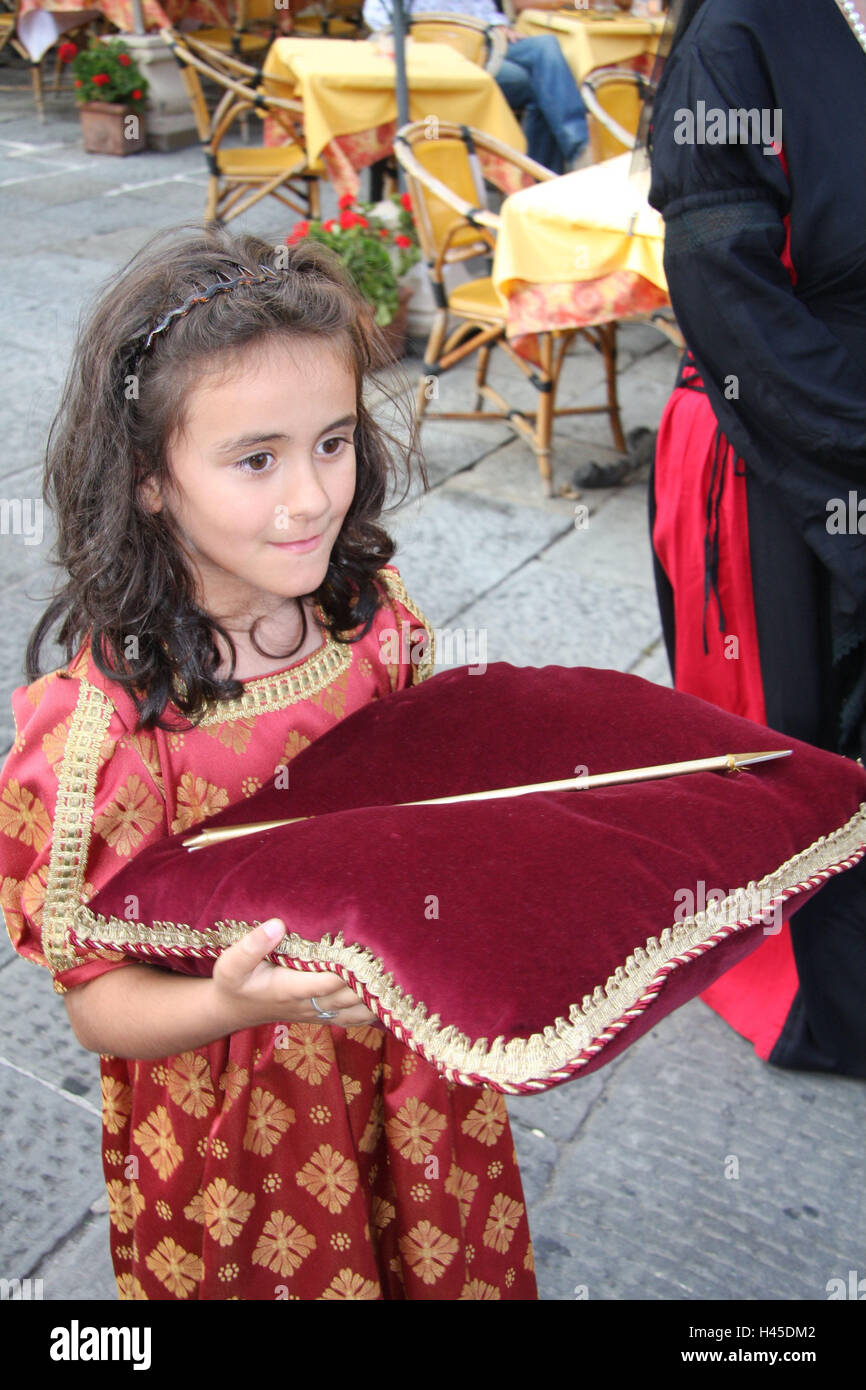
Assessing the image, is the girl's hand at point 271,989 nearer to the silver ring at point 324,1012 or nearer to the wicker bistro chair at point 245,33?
the silver ring at point 324,1012

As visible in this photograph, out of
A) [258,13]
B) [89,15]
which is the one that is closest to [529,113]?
[258,13]

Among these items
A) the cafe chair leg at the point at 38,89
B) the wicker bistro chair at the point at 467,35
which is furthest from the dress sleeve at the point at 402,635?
the cafe chair leg at the point at 38,89

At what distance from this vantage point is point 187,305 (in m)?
1.13

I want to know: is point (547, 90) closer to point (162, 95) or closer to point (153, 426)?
point (162, 95)

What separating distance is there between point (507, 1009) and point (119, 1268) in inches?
35.2

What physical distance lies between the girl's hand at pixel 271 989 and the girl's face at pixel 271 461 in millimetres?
339

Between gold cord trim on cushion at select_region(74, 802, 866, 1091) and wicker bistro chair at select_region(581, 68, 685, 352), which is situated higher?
wicker bistro chair at select_region(581, 68, 685, 352)

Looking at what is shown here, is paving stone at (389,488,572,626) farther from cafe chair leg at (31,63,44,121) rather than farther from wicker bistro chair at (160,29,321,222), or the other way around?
cafe chair leg at (31,63,44,121)

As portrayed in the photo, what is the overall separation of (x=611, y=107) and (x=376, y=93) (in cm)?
114

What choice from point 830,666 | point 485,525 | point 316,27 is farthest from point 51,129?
point 830,666

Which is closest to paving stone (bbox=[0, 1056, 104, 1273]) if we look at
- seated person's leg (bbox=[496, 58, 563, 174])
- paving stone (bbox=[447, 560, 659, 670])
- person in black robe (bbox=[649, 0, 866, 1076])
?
person in black robe (bbox=[649, 0, 866, 1076])

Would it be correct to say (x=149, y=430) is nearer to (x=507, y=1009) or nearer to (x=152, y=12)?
(x=507, y=1009)

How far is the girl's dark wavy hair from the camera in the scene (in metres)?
1.12

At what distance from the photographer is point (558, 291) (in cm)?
355
